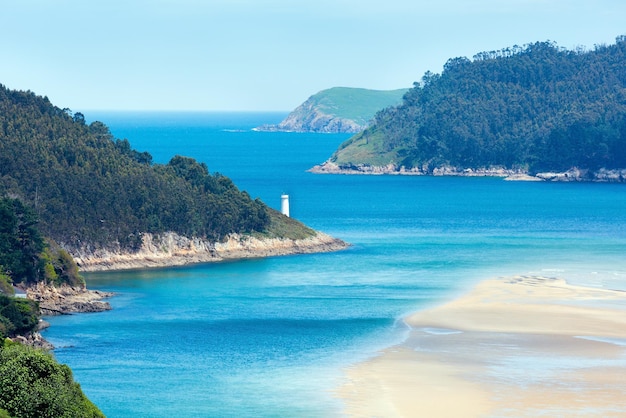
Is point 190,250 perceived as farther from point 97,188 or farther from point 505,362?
point 505,362

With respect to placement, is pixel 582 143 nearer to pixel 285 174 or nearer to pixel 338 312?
pixel 285 174

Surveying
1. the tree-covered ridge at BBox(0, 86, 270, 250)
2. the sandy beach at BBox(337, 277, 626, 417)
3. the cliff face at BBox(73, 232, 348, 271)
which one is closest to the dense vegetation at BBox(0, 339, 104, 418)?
the sandy beach at BBox(337, 277, 626, 417)

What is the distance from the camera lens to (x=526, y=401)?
5103 cm

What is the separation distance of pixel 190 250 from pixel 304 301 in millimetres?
18321

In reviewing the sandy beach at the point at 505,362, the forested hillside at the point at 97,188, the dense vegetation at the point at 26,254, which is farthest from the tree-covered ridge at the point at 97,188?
the sandy beach at the point at 505,362

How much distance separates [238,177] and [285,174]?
11777mm

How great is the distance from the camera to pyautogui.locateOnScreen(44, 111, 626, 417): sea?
176 feet

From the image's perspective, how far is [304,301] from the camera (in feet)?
254

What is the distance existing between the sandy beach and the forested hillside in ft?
80.7

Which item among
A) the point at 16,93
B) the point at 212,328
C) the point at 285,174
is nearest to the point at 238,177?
the point at 285,174

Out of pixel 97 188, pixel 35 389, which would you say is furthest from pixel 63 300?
pixel 35 389

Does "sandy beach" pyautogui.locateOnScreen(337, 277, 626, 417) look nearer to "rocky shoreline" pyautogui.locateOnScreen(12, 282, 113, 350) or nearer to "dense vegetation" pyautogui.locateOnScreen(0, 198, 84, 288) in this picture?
"rocky shoreline" pyautogui.locateOnScreen(12, 282, 113, 350)

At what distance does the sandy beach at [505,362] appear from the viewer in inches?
1999

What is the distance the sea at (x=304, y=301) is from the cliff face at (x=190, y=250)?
155 centimetres
